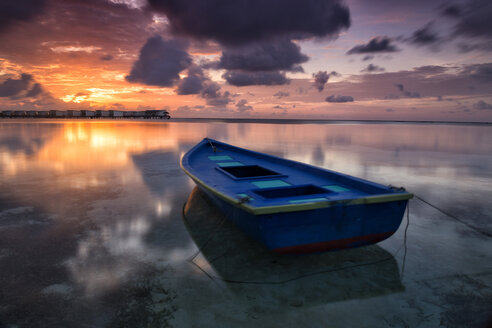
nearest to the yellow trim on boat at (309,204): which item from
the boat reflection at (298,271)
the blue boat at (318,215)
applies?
the blue boat at (318,215)

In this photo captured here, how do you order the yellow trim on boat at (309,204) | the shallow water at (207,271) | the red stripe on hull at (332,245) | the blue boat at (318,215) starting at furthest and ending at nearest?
the red stripe on hull at (332,245), the blue boat at (318,215), the yellow trim on boat at (309,204), the shallow water at (207,271)

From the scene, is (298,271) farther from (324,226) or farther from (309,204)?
(309,204)

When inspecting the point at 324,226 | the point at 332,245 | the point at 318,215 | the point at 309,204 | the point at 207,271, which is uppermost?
the point at 309,204

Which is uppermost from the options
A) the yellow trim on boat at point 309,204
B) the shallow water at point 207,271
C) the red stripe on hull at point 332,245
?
the yellow trim on boat at point 309,204

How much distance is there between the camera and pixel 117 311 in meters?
3.52

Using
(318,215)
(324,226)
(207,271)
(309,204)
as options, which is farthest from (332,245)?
(207,271)

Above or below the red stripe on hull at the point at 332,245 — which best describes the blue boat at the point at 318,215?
above

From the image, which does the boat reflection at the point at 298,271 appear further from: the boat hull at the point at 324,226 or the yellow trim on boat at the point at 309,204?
the yellow trim on boat at the point at 309,204

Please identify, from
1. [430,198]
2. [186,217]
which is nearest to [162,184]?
[186,217]

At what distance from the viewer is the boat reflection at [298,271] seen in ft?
13.2

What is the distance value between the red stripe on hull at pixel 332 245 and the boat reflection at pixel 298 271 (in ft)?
1.49

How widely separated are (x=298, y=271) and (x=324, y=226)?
0.96 m

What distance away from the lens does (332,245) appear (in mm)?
4387

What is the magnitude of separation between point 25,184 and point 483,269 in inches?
506
